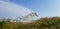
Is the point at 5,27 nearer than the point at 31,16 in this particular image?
Yes

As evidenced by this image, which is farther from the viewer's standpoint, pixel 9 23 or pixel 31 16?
pixel 31 16

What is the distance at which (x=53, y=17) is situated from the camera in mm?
10414

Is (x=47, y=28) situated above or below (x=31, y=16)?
below

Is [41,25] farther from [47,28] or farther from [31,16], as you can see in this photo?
[31,16]

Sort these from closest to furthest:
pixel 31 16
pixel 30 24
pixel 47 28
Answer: pixel 47 28
pixel 30 24
pixel 31 16

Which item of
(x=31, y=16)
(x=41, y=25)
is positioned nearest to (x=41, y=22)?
(x=41, y=25)

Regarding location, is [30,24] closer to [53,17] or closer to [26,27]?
[26,27]

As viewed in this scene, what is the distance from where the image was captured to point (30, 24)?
9477mm

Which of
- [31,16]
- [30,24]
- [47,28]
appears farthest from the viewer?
[31,16]

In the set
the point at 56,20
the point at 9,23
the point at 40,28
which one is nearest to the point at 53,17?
the point at 56,20

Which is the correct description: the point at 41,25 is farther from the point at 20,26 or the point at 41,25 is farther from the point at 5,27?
the point at 5,27

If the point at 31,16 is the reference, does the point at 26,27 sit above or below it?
below

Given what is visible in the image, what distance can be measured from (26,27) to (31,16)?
1.22 meters

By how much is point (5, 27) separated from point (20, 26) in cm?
68
